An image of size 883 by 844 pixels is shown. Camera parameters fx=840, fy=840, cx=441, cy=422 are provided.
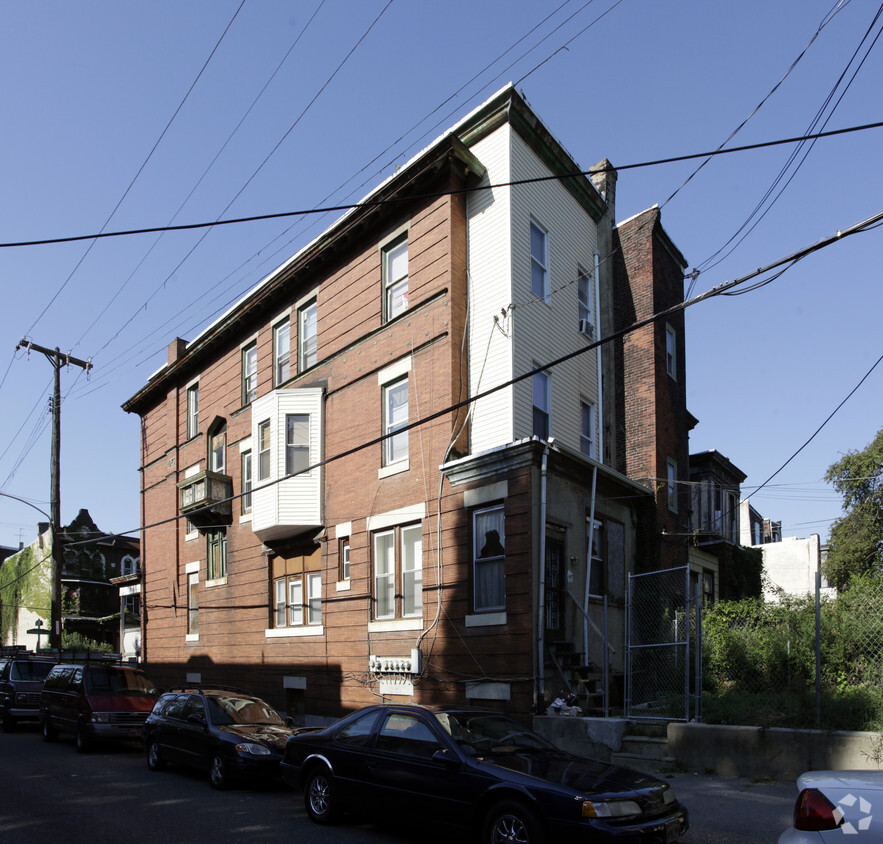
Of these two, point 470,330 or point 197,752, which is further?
point 470,330

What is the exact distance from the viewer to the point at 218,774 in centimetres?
1176

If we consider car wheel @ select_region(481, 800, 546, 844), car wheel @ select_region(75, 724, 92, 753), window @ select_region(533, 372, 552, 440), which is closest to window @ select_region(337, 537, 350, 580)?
window @ select_region(533, 372, 552, 440)

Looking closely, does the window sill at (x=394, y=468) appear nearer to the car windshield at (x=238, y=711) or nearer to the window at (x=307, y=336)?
the window at (x=307, y=336)

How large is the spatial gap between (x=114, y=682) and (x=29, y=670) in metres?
5.96

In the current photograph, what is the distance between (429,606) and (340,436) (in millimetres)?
5263

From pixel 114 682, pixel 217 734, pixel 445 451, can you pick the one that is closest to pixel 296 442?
pixel 445 451

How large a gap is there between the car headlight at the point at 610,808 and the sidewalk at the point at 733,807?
157 cm

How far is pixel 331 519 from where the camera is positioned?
19.9m

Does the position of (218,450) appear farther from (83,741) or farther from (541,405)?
(541,405)

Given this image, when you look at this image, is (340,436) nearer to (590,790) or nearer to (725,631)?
(725,631)

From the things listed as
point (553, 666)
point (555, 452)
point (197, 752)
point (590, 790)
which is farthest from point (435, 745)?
point (555, 452)

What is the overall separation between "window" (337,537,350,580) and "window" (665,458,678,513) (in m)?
7.71

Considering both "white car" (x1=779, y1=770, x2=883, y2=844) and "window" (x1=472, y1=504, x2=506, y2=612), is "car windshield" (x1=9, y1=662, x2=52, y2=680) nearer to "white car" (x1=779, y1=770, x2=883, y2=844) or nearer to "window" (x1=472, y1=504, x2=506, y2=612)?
"window" (x1=472, y1=504, x2=506, y2=612)

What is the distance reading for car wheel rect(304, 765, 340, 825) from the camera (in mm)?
9469
